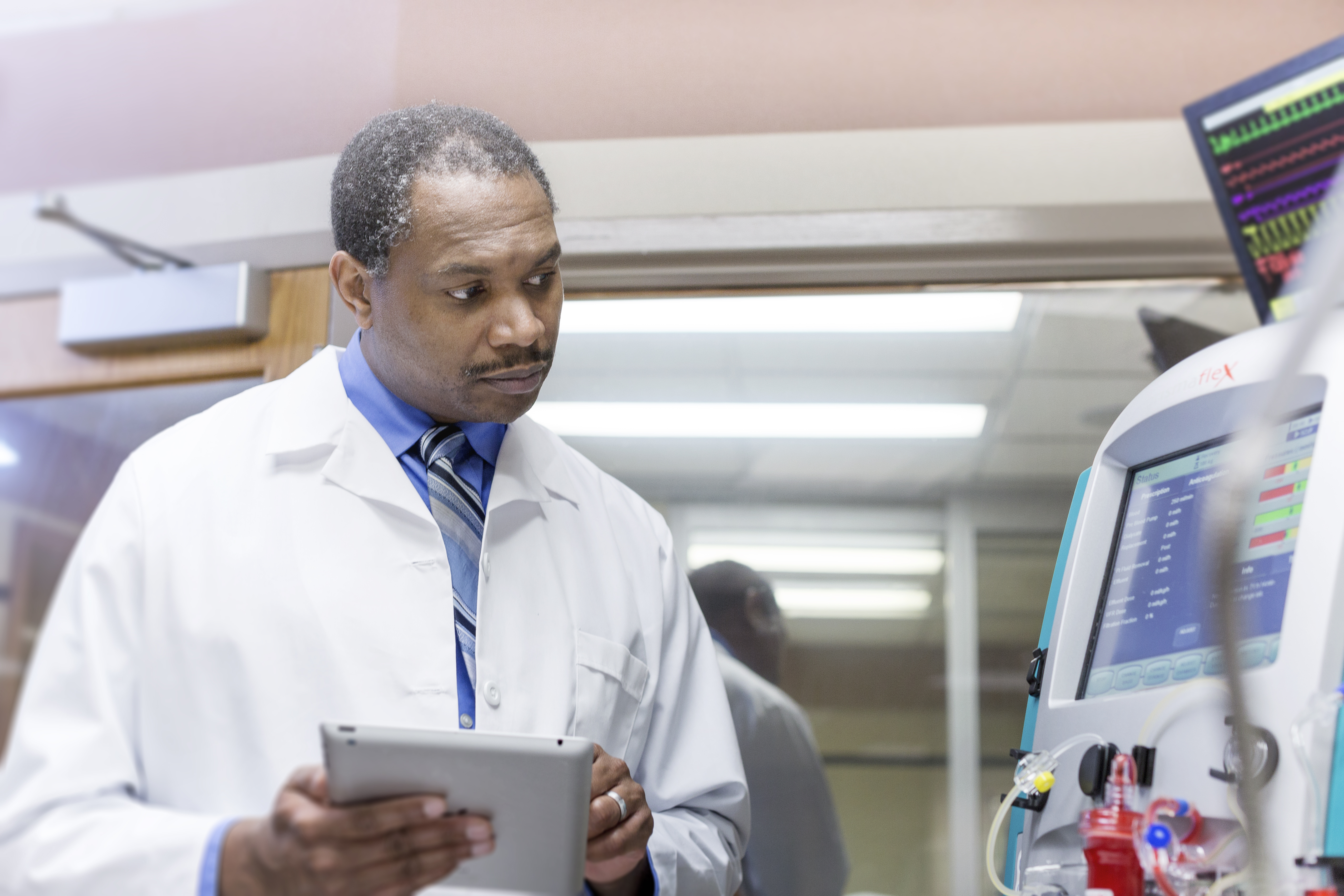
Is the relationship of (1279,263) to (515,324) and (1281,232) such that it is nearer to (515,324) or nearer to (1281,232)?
(1281,232)

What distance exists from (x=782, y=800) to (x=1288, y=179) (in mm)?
1192

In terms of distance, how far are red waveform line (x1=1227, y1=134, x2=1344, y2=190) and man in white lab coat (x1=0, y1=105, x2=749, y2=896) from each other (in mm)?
816

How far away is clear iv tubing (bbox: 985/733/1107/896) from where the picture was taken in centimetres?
106

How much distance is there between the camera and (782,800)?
74.1 inches

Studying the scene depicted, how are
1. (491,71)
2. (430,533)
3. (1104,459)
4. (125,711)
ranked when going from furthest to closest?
1. (491,71)
2. (1104,459)
3. (430,533)
4. (125,711)

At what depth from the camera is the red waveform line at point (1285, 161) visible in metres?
1.24

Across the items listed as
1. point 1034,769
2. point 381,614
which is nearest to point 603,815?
point 381,614

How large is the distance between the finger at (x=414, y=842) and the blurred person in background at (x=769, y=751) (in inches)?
41.0

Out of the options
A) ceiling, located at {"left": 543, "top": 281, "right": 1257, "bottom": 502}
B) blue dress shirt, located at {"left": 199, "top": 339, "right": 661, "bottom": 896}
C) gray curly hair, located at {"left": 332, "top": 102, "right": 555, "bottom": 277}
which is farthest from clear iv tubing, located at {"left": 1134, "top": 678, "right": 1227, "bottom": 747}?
ceiling, located at {"left": 543, "top": 281, "right": 1257, "bottom": 502}

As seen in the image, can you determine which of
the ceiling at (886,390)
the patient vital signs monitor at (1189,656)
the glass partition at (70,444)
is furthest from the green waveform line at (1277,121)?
the glass partition at (70,444)

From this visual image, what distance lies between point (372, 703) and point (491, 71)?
1020mm

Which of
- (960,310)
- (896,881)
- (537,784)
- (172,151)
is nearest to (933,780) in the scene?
(896,881)

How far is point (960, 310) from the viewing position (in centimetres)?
193

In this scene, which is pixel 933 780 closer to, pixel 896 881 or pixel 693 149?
pixel 896 881
